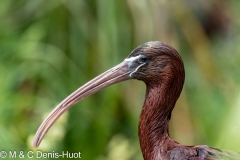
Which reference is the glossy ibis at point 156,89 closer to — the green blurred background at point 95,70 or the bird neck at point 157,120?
the bird neck at point 157,120

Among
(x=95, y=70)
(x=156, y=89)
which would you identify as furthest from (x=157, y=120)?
(x=95, y=70)

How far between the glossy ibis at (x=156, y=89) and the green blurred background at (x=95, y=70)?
4.19 feet

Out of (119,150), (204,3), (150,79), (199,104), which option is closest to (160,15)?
(199,104)

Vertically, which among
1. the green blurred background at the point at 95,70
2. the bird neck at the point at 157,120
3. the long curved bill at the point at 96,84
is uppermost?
the green blurred background at the point at 95,70

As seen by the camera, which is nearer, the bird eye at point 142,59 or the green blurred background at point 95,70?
the bird eye at point 142,59

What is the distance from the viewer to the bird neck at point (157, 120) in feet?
6.03

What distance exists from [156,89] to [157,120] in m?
0.10

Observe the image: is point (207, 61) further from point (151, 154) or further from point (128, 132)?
point (151, 154)

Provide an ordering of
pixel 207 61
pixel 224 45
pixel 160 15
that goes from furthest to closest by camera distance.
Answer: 1. pixel 224 45
2. pixel 207 61
3. pixel 160 15

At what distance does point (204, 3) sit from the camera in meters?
4.64

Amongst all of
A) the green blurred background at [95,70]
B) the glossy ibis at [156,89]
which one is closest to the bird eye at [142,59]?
the glossy ibis at [156,89]

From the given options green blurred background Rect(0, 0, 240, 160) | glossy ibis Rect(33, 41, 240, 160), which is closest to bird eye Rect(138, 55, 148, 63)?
glossy ibis Rect(33, 41, 240, 160)

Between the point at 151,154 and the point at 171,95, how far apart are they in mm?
208

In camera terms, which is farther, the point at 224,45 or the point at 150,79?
the point at 224,45
